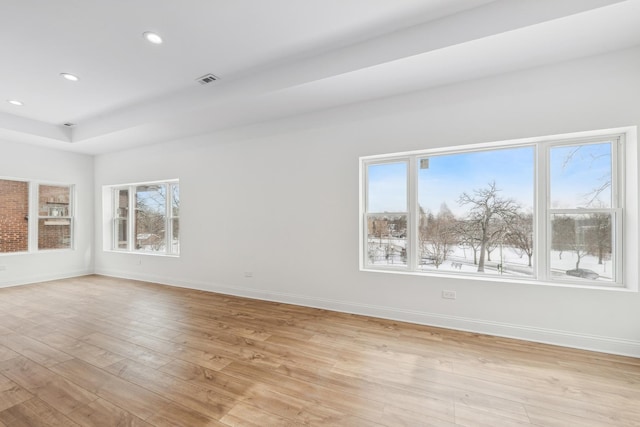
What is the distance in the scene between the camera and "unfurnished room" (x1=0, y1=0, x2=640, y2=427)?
1.96 meters

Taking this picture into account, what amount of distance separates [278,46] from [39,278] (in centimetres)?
661

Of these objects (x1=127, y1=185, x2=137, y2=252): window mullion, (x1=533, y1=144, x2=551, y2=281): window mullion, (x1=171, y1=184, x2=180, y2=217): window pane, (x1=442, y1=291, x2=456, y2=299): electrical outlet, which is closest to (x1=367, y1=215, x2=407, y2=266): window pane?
(x1=442, y1=291, x2=456, y2=299): electrical outlet

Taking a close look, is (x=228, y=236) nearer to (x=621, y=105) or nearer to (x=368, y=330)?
(x=368, y=330)

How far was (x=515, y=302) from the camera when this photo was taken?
2789 millimetres

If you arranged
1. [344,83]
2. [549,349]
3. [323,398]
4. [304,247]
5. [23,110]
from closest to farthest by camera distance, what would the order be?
[323,398]
[549,349]
[344,83]
[304,247]
[23,110]

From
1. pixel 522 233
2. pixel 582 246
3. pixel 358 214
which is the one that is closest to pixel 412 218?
pixel 358 214

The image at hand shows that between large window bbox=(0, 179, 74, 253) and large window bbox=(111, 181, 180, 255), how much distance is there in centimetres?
86

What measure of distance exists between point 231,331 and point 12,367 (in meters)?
1.77

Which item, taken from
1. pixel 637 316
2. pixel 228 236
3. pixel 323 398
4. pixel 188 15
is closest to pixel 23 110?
pixel 228 236

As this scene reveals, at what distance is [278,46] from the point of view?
9.05 ft

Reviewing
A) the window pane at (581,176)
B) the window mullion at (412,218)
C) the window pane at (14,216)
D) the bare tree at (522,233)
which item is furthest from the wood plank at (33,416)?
the window pane at (14,216)

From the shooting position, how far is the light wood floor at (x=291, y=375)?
1699mm

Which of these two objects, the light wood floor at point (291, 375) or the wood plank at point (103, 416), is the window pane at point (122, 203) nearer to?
the light wood floor at point (291, 375)

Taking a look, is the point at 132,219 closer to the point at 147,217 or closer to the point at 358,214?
the point at 147,217
